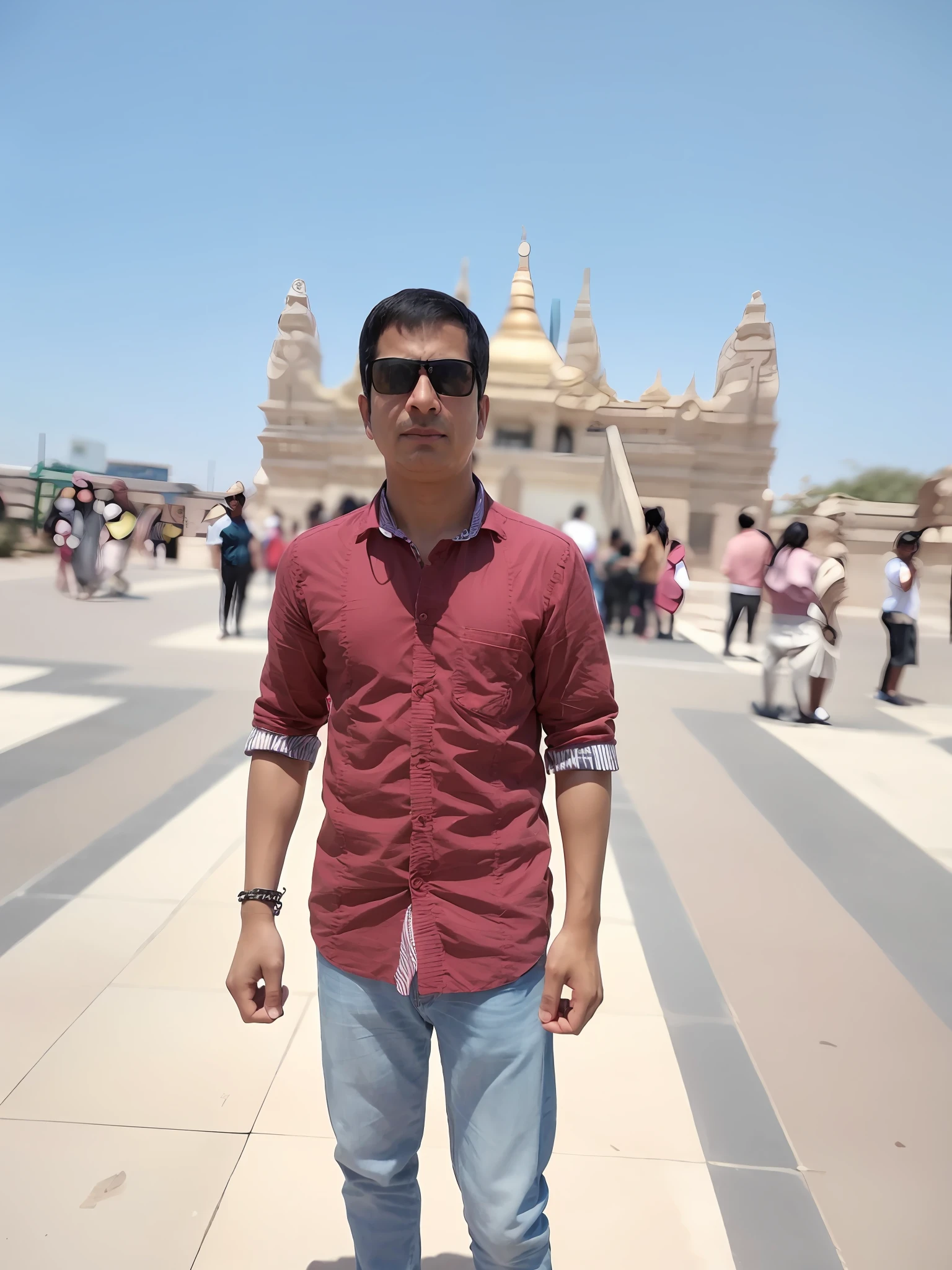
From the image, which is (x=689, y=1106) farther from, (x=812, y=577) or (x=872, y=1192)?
(x=812, y=577)

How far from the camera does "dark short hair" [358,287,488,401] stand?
1377 mm

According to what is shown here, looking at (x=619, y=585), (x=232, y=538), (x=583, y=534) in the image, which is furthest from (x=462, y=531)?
(x=619, y=585)

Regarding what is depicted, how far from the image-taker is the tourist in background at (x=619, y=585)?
11.7 m

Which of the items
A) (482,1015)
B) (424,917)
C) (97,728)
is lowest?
(97,728)

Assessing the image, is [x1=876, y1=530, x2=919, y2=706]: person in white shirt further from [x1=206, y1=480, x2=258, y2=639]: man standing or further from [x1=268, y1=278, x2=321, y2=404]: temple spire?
[x1=268, y1=278, x2=321, y2=404]: temple spire

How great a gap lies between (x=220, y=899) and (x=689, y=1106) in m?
1.80

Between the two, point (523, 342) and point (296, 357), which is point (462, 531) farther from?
point (523, 342)

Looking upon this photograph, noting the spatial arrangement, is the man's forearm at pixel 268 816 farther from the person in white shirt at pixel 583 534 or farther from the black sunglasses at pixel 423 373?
the person in white shirt at pixel 583 534

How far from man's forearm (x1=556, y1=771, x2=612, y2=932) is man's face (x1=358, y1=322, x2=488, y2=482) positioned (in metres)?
0.51

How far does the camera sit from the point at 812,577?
6496mm

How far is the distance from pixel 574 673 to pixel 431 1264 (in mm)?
1259

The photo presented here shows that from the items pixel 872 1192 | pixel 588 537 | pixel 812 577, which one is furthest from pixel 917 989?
pixel 588 537

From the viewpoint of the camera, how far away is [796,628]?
6688 mm

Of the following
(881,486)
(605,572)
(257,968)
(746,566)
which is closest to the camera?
(257,968)
